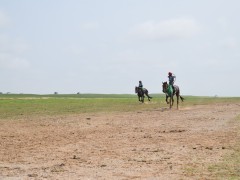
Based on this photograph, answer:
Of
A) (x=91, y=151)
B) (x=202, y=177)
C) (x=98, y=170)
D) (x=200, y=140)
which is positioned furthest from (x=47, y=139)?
(x=202, y=177)

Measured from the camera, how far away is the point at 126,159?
12352 millimetres

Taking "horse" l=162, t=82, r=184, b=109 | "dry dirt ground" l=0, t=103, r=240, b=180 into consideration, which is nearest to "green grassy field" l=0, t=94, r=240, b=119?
"horse" l=162, t=82, r=184, b=109

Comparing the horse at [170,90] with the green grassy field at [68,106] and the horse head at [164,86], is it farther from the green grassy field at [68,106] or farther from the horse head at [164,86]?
the green grassy field at [68,106]

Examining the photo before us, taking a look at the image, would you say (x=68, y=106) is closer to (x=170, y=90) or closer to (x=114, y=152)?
(x=170, y=90)

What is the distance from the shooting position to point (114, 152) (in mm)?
13711

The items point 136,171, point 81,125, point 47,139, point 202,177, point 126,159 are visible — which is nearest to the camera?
point 202,177

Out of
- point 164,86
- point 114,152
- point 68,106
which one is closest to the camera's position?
point 114,152

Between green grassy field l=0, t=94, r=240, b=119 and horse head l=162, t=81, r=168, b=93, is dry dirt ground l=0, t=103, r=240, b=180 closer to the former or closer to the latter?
green grassy field l=0, t=94, r=240, b=119

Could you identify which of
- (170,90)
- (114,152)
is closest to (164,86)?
(170,90)

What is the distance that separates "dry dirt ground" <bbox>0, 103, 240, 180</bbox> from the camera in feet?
34.5

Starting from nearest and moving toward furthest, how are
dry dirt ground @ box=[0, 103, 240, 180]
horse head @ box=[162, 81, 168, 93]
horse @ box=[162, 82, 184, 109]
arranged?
dry dirt ground @ box=[0, 103, 240, 180] → horse @ box=[162, 82, 184, 109] → horse head @ box=[162, 81, 168, 93]

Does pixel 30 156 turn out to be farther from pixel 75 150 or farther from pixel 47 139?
pixel 47 139

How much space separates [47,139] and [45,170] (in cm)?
655

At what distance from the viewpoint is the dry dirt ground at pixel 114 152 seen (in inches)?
414
